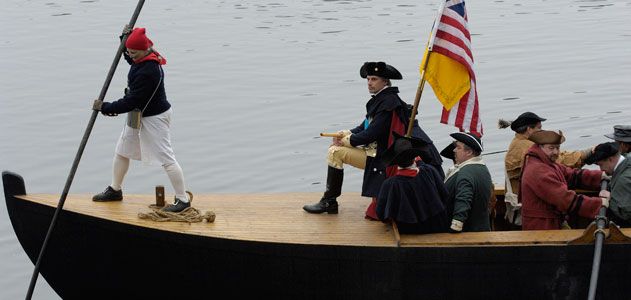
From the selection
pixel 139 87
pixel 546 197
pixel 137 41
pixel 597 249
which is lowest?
pixel 597 249

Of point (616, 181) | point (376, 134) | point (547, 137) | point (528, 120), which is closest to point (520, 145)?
point (528, 120)

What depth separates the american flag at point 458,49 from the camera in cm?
1009

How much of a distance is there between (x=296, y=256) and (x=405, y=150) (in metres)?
1.27

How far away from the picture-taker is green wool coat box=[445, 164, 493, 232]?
9680 millimetres

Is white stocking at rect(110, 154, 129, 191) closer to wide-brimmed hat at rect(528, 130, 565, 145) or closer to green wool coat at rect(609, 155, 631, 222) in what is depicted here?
wide-brimmed hat at rect(528, 130, 565, 145)

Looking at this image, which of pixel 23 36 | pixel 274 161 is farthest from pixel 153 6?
pixel 274 161

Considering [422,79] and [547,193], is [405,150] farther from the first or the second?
[547,193]

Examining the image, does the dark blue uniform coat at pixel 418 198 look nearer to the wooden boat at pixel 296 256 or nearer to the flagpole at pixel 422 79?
the wooden boat at pixel 296 256

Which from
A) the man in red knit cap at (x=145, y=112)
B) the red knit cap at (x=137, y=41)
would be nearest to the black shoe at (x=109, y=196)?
the man in red knit cap at (x=145, y=112)

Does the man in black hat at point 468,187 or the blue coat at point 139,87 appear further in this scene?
the blue coat at point 139,87

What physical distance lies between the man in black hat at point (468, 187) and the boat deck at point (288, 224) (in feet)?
0.56

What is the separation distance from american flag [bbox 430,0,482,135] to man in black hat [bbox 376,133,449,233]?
607 mm

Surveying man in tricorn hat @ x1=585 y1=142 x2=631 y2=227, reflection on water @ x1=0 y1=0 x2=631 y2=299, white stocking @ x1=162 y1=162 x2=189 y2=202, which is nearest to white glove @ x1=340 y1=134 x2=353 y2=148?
white stocking @ x1=162 y1=162 x2=189 y2=202

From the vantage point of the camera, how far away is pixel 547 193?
984 centimetres
